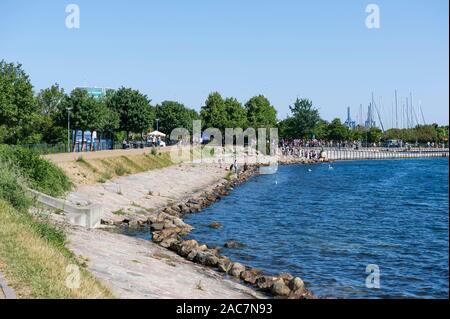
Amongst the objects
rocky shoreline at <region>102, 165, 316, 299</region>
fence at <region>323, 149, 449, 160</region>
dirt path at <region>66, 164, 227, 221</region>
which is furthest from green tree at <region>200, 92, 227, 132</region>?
rocky shoreline at <region>102, 165, 316, 299</region>

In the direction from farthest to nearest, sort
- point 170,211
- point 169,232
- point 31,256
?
point 170,211 < point 169,232 < point 31,256

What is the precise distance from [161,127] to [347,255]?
88.2 metres

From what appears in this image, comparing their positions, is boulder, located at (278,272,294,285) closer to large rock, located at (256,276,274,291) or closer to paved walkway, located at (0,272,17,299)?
large rock, located at (256,276,274,291)

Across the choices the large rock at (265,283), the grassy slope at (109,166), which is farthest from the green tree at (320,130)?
the large rock at (265,283)

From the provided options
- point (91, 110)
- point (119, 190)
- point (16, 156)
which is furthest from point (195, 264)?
point (91, 110)

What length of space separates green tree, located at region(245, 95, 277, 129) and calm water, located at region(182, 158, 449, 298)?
7942 centimetres

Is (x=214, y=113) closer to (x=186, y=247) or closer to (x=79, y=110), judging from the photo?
(x=79, y=110)

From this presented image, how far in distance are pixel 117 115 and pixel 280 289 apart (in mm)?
67498

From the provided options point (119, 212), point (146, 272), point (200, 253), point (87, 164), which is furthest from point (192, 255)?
point (87, 164)

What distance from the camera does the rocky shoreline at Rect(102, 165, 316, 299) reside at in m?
20.0

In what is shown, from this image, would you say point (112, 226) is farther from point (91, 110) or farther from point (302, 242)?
point (91, 110)

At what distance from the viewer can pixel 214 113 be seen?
124 metres

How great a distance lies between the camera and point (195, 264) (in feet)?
78.1

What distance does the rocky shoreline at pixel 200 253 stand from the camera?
19969 mm
